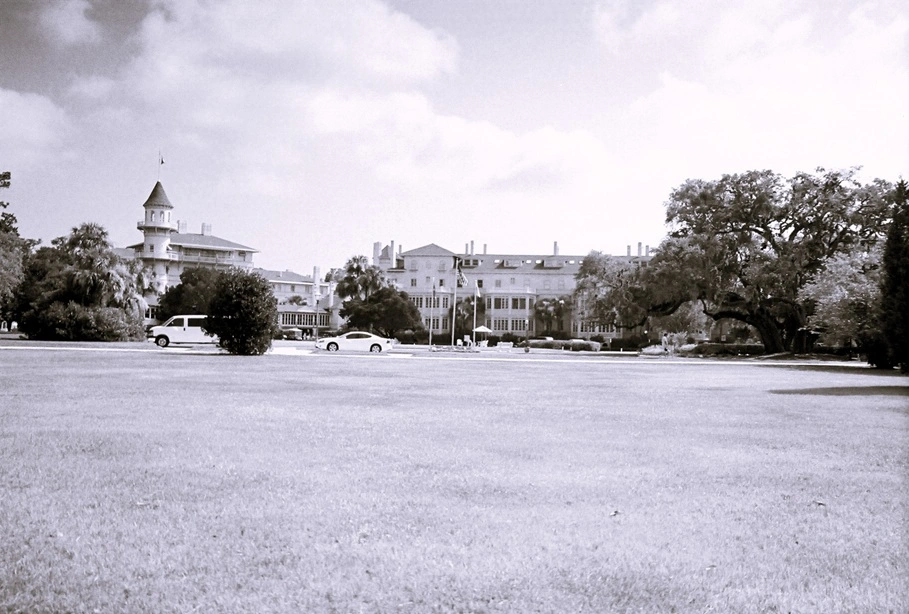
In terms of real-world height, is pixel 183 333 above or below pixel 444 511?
above

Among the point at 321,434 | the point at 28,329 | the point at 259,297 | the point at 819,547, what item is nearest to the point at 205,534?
the point at 819,547

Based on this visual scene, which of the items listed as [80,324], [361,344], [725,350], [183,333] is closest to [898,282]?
[725,350]

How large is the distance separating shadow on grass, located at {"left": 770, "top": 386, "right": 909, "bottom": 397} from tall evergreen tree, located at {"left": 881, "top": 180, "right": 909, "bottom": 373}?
3827mm

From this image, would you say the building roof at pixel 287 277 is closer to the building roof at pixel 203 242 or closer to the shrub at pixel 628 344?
the building roof at pixel 203 242

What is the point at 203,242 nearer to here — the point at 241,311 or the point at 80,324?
the point at 80,324

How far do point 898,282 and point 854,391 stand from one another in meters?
6.62

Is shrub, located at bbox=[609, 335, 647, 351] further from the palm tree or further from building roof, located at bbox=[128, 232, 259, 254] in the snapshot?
building roof, located at bbox=[128, 232, 259, 254]

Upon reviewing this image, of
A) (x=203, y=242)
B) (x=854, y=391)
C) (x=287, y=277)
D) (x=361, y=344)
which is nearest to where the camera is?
(x=854, y=391)

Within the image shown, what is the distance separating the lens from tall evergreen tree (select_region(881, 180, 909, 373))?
23.1m

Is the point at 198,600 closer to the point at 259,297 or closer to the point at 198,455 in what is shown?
the point at 198,455

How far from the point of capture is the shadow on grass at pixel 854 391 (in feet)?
59.1

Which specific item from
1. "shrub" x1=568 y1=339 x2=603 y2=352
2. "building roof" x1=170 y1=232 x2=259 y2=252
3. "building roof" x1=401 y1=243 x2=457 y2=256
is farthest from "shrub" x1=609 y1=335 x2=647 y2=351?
"building roof" x1=170 y1=232 x2=259 y2=252

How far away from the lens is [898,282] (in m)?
23.7

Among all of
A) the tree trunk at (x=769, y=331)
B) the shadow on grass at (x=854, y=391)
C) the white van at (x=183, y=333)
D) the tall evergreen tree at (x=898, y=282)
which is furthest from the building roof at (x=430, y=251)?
the shadow on grass at (x=854, y=391)
